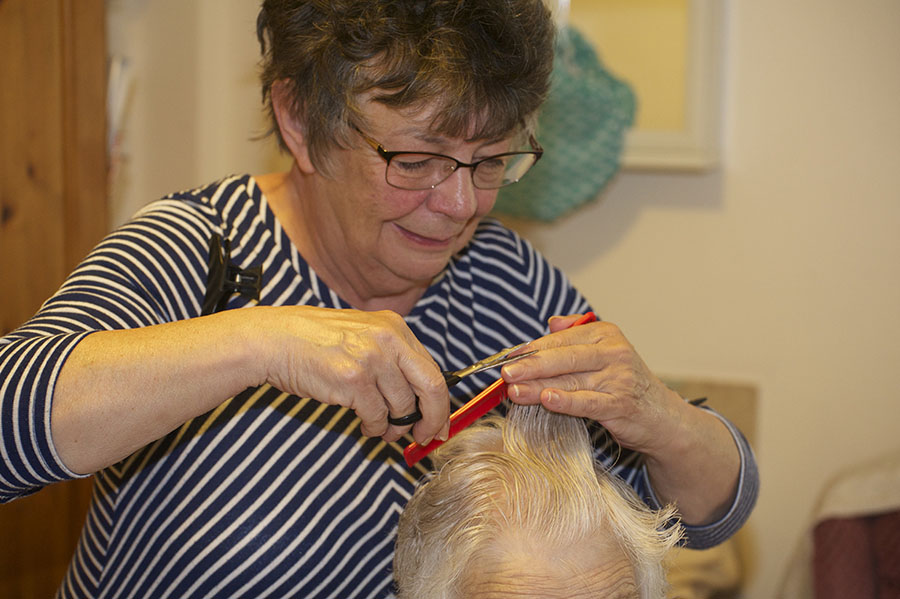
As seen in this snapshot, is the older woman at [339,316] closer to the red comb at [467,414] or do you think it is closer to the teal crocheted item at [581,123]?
the red comb at [467,414]

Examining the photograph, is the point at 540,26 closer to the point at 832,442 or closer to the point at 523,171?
the point at 523,171

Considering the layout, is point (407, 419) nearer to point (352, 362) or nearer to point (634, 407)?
point (352, 362)

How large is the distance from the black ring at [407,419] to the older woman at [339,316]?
12mm

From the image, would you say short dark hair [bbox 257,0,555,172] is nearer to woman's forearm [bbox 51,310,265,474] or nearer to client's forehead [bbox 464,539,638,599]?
woman's forearm [bbox 51,310,265,474]

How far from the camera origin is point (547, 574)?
0.97 meters

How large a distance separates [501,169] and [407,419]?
0.46 metres

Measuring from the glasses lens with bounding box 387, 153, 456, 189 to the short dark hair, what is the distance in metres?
0.05

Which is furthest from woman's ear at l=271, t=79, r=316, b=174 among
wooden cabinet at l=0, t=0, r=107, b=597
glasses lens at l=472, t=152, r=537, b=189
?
wooden cabinet at l=0, t=0, r=107, b=597

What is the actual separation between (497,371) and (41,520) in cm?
130

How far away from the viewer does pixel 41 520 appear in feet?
6.54

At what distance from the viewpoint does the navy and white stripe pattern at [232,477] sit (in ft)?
3.66

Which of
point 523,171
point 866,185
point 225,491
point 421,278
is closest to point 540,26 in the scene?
point 523,171

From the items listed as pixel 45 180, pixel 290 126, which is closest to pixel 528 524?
pixel 290 126

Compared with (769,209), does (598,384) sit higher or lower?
lower
